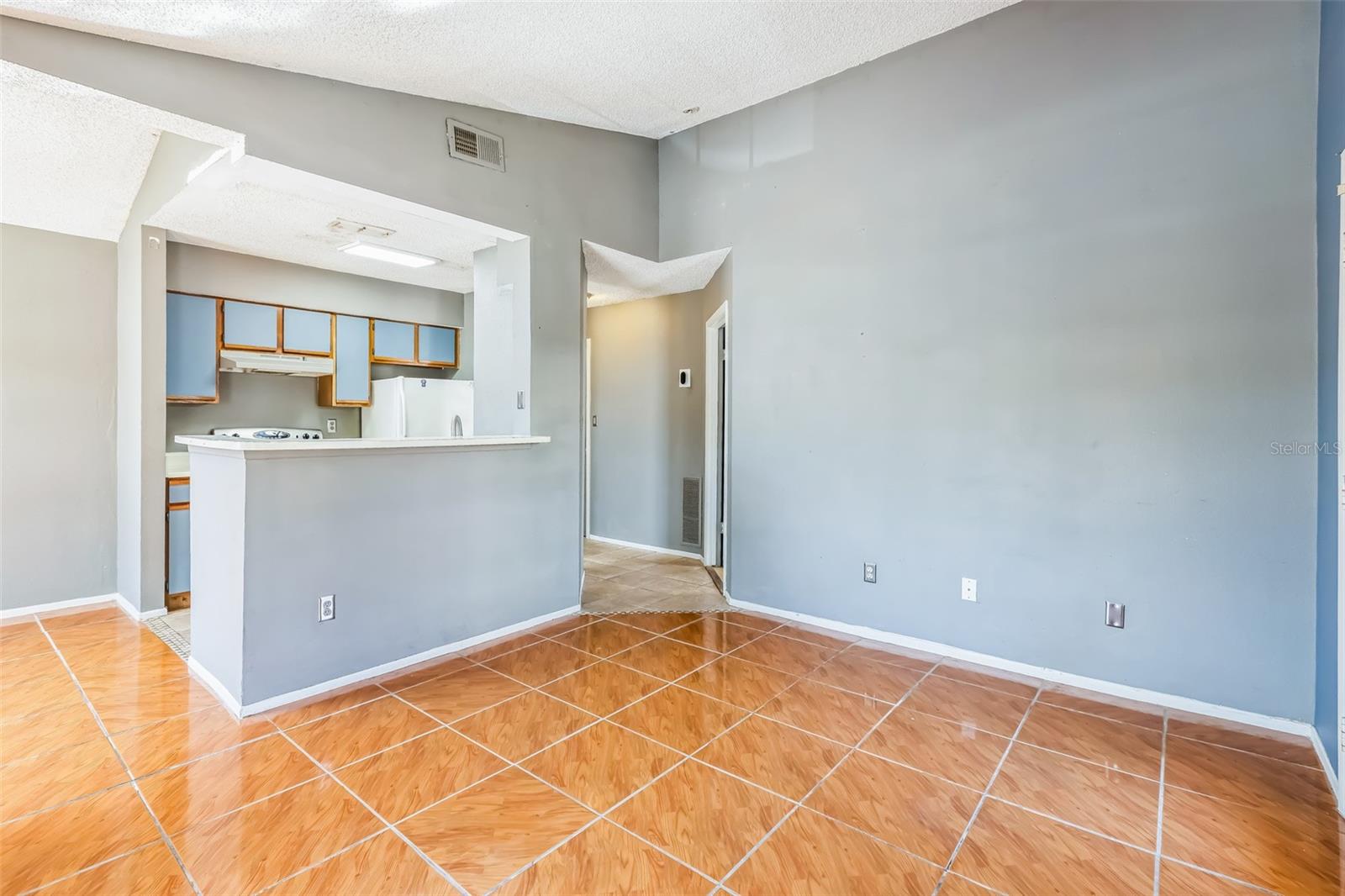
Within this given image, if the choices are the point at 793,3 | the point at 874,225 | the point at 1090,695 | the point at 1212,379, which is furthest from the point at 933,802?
the point at 793,3

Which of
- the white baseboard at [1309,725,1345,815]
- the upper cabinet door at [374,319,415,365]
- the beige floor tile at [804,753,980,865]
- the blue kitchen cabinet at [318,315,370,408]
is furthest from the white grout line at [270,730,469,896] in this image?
the upper cabinet door at [374,319,415,365]

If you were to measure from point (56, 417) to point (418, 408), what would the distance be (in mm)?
2179

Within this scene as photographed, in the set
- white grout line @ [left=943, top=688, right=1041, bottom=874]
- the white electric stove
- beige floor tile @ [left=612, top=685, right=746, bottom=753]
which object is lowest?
white grout line @ [left=943, top=688, right=1041, bottom=874]

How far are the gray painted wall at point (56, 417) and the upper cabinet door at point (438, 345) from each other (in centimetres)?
210

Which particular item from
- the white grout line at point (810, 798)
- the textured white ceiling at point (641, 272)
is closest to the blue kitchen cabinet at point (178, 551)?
the textured white ceiling at point (641, 272)

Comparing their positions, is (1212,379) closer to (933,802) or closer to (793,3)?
(933,802)

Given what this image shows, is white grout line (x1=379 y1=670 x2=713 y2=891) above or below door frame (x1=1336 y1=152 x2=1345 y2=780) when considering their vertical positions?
below

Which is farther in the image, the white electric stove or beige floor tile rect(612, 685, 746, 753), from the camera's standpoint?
the white electric stove

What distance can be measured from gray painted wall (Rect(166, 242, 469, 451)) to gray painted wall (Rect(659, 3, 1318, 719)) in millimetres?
3278

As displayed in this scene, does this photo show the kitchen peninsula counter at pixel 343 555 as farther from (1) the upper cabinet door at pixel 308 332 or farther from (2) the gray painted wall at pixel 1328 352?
(2) the gray painted wall at pixel 1328 352

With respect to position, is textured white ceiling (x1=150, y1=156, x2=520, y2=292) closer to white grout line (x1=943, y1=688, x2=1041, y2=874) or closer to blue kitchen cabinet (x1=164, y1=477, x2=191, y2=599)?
blue kitchen cabinet (x1=164, y1=477, x2=191, y2=599)

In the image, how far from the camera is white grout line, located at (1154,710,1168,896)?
165 cm

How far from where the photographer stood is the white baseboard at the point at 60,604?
3.75 m

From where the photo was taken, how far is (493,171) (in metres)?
3.46
